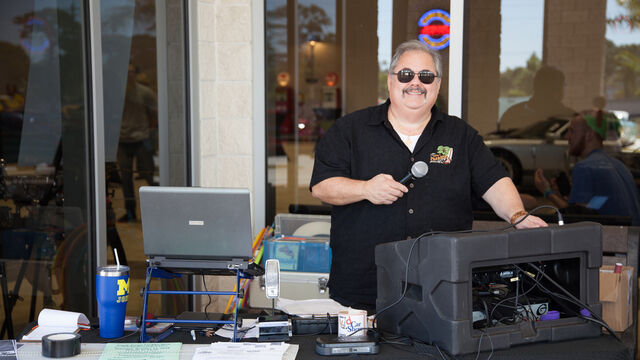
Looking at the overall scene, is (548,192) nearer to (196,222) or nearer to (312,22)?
(312,22)

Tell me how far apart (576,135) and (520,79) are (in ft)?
1.70

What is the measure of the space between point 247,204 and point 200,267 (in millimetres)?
279

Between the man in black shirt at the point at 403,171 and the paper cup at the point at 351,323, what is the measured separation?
63 cm

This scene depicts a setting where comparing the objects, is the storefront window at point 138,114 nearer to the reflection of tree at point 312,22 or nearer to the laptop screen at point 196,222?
the reflection of tree at point 312,22

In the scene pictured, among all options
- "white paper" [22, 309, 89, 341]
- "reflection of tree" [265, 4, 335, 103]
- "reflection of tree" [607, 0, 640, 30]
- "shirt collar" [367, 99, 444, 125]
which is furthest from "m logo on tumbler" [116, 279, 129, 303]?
"reflection of tree" [607, 0, 640, 30]

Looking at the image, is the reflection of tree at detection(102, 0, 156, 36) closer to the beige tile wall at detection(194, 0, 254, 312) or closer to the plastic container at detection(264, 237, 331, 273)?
the beige tile wall at detection(194, 0, 254, 312)

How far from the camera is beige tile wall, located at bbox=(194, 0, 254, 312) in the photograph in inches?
170

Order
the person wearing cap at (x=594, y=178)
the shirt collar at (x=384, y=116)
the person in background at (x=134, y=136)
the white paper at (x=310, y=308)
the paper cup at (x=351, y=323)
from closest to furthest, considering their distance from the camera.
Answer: the paper cup at (x=351, y=323) < the white paper at (x=310, y=308) < the shirt collar at (x=384, y=116) < the person in background at (x=134, y=136) < the person wearing cap at (x=594, y=178)

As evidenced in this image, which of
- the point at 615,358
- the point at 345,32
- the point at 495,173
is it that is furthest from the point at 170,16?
the point at 615,358

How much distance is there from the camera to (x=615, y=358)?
1922mm

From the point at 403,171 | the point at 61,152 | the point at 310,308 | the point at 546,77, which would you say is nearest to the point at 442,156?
the point at 403,171

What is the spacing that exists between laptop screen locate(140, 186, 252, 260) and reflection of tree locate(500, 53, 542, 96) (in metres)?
2.80

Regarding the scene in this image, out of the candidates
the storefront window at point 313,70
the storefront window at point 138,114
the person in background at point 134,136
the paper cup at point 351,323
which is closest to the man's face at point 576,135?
the storefront window at point 313,70

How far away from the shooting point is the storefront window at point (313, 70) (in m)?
4.45
